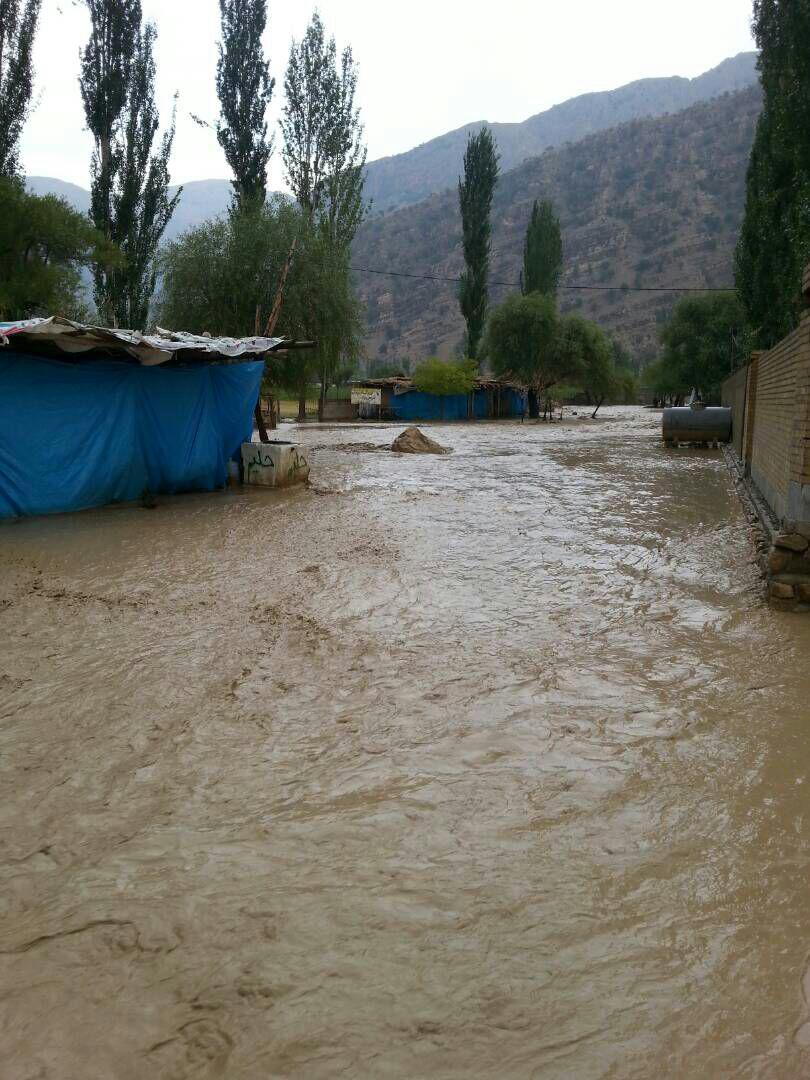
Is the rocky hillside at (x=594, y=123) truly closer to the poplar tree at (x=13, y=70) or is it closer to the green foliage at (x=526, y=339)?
the green foliage at (x=526, y=339)

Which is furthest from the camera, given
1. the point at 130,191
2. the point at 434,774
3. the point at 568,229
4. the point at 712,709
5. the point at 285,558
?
the point at 568,229

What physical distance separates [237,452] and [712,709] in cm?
1061

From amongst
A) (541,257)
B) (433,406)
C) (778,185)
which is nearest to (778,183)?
(778,185)

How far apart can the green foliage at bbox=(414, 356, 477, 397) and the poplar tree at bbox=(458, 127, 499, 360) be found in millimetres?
5647

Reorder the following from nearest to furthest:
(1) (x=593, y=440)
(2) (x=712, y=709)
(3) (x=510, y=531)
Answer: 1. (2) (x=712, y=709)
2. (3) (x=510, y=531)
3. (1) (x=593, y=440)

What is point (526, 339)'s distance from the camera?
43.1 meters

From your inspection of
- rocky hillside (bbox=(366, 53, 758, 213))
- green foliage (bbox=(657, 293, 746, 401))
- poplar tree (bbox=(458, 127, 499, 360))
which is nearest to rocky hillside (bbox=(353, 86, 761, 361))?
poplar tree (bbox=(458, 127, 499, 360))

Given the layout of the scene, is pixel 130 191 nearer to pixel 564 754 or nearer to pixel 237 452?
pixel 237 452

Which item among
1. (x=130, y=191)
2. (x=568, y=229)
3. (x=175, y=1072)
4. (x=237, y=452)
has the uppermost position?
(x=568, y=229)

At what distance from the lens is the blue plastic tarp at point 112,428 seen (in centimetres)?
959

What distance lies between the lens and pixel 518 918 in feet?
7.98

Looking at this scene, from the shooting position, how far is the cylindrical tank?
70.9 feet

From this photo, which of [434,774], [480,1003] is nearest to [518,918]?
[480,1003]

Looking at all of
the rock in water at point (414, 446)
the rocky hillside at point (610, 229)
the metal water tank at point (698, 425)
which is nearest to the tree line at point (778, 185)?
the metal water tank at point (698, 425)
